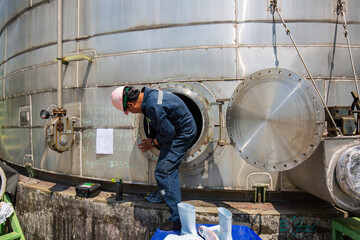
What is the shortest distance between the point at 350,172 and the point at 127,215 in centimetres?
287

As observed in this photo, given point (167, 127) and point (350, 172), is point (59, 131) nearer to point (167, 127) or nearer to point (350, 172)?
point (167, 127)

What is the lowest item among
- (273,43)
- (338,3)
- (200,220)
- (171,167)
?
(200,220)

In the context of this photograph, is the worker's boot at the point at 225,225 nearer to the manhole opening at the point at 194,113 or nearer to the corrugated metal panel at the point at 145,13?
the manhole opening at the point at 194,113

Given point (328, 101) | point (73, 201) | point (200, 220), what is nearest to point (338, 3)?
point (328, 101)

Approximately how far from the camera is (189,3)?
3.39 m

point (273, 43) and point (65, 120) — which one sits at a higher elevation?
point (273, 43)

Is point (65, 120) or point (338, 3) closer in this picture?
point (338, 3)

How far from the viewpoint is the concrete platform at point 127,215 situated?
2.87 m

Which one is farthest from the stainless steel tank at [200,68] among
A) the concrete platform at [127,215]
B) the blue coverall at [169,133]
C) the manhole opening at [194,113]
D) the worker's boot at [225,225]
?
the worker's boot at [225,225]

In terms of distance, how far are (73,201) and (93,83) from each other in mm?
2028

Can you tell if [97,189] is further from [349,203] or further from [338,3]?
[338,3]

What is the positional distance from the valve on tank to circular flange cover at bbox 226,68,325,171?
9.40 feet

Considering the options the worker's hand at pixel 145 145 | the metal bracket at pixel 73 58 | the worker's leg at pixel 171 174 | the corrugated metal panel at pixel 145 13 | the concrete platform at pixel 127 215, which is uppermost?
the corrugated metal panel at pixel 145 13

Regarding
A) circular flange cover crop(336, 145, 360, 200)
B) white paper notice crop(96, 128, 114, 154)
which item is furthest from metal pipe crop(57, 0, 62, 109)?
circular flange cover crop(336, 145, 360, 200)
